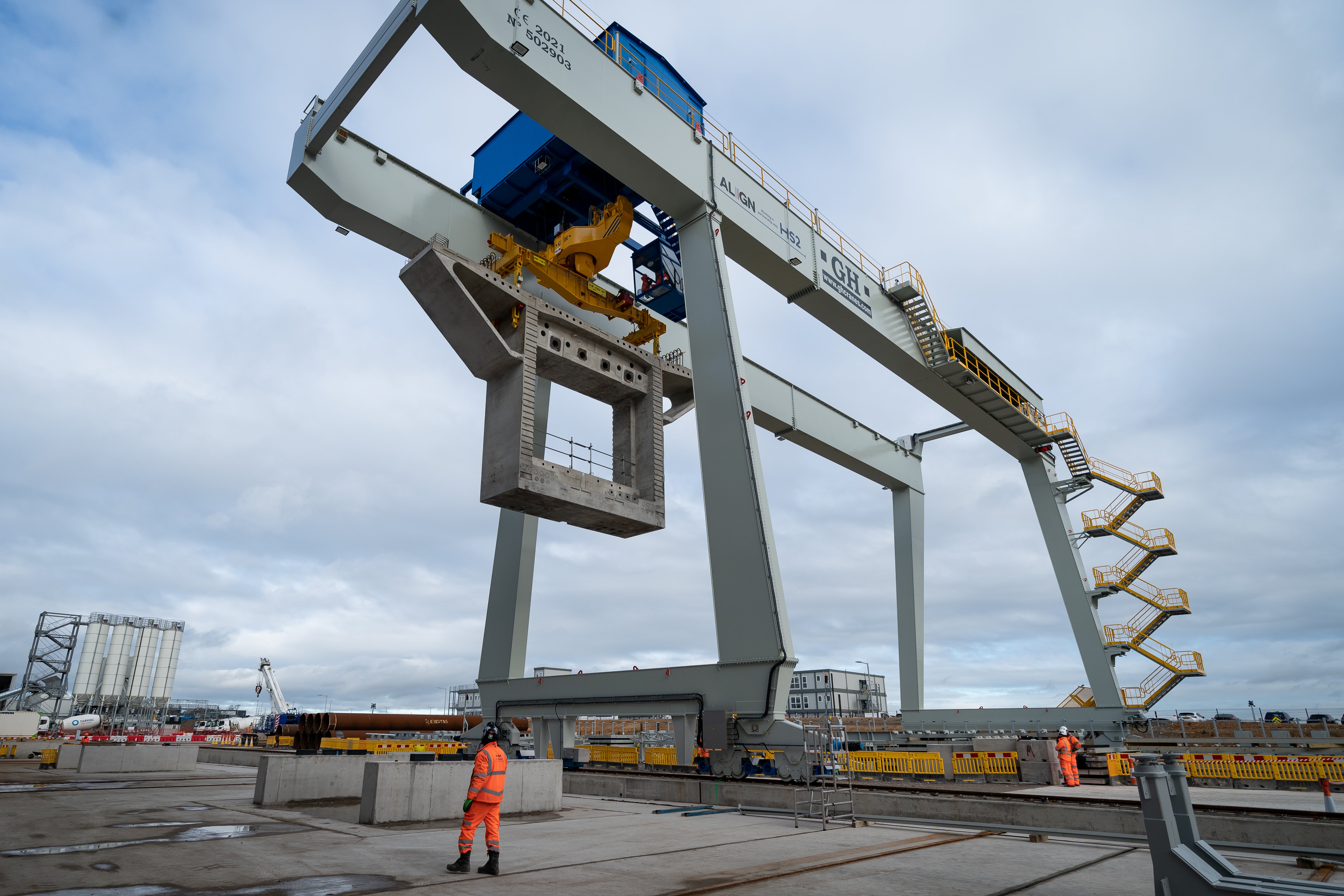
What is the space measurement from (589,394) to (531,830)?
878 cm

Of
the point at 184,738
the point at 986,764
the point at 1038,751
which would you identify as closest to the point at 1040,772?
the point at 1038,751

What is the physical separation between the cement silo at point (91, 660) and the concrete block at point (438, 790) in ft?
190

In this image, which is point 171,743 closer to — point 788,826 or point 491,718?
point 491,718

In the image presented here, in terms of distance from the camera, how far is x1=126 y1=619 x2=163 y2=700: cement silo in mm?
54906

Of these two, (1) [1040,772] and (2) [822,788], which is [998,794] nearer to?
(2) [822,788]

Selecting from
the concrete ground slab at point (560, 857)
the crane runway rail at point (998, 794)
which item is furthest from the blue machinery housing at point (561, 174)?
the concrete ground slab at point (560, 857)

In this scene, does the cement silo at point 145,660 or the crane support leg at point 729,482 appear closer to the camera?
the crane support leg at point 729,482

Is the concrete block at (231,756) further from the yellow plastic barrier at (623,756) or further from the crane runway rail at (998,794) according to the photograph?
the crane runway rail at (998,794)

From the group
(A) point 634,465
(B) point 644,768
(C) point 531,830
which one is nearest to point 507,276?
(A) point 634,465

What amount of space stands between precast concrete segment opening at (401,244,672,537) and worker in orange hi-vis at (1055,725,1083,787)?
27.4 feet

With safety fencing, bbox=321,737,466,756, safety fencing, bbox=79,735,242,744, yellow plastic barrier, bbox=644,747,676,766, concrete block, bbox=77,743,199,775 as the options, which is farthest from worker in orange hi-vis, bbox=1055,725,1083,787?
safety fencing, bbox=79,735,242,744

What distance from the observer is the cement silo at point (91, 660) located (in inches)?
2053

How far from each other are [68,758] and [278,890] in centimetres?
1798

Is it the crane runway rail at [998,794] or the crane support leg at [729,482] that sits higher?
the crane support leg at [729,482]
